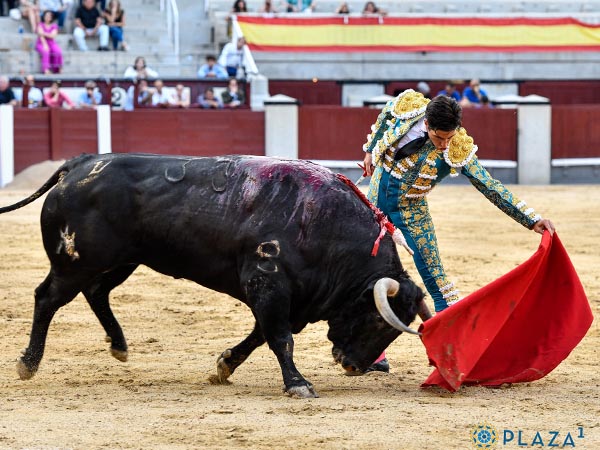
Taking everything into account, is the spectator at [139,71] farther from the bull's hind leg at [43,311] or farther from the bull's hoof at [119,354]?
the bull's hind leg at [43,311]

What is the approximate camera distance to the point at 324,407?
3955 millimetres

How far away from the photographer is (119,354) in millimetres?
4734

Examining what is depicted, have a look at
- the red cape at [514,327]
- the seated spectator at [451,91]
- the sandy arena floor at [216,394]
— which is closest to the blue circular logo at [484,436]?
the sandy arena floor at [216,394]

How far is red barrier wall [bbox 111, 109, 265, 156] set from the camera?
13883mm

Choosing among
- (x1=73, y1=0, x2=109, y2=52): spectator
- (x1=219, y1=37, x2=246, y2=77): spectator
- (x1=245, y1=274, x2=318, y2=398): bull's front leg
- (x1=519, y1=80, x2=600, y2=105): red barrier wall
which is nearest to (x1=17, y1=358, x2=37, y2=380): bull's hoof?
(x1=245, y1=274, x2=318, y2=398): bull's front leg

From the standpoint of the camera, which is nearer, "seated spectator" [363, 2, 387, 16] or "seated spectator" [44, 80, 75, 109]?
"seated spectator" [44, 80, 75, 109]

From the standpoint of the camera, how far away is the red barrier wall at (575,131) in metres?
14.8

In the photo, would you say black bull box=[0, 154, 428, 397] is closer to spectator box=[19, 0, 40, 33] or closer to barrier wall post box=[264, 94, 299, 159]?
barrier wall post box=[264, 94, 299, 159]

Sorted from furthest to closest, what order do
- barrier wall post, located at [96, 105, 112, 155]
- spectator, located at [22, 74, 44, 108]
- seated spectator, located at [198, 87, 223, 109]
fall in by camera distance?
seated spectator, located at [198, 87, 223, 109] < barrier wall post, located at [96, 105, 112, 155] < spectator, located at [22, 74, 44, 108]

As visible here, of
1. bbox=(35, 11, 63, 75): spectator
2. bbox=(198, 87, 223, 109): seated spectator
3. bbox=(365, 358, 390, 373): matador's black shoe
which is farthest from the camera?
bbox=(35, 11, 63, 75): spectator

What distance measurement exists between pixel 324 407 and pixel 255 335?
0.56 meters

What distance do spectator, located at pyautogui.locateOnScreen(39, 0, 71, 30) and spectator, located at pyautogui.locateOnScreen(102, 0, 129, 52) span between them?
0.53m

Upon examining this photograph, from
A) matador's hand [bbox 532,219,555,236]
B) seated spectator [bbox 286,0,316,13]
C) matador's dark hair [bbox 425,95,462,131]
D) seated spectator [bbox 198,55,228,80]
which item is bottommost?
matador's hand [bbox 532,219,555,236]

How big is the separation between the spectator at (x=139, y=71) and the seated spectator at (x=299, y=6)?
122 inches
